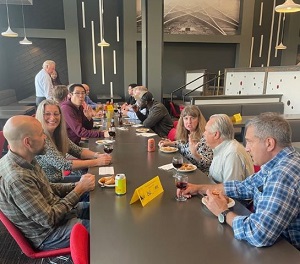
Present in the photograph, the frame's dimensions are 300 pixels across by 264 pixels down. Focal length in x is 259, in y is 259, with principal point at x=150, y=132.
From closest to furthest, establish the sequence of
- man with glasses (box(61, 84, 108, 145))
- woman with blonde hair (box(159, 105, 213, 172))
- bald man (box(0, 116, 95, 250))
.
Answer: bald man (box(0, 116, 95, 250))
woman with blonde hair (box(159, 105, 213, 172))
man with glasses (box(61, 84, 108, 145))

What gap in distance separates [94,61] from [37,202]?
25.7ft

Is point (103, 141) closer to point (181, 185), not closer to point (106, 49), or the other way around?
point (181, 185)

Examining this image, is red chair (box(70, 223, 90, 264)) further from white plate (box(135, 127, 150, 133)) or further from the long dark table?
white plate (box(135, 127, 150, 133))

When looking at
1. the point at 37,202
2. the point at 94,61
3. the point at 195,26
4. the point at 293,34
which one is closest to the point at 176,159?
the point at 37,202

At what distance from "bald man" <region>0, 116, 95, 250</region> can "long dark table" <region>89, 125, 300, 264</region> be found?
0.24 m

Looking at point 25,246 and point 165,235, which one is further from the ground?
point 165,235

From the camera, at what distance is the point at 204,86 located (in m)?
8.16

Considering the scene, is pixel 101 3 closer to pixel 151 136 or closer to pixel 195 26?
pixel 195 26

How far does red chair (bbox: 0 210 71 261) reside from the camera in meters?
1.41

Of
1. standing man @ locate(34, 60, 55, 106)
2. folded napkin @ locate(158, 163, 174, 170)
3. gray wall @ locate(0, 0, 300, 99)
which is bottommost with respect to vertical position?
folded napkin @ locate(158, 163, 174, 170)

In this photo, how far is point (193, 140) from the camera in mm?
2520

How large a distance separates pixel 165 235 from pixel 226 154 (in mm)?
845

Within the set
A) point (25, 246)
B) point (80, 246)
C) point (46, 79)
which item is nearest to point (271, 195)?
point (80, 246)

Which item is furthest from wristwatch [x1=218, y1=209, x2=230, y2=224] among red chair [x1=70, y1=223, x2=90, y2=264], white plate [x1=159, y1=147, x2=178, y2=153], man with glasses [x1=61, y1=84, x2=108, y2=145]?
man with glasses [x1=61, y1=84, x2=108, y2=145]
